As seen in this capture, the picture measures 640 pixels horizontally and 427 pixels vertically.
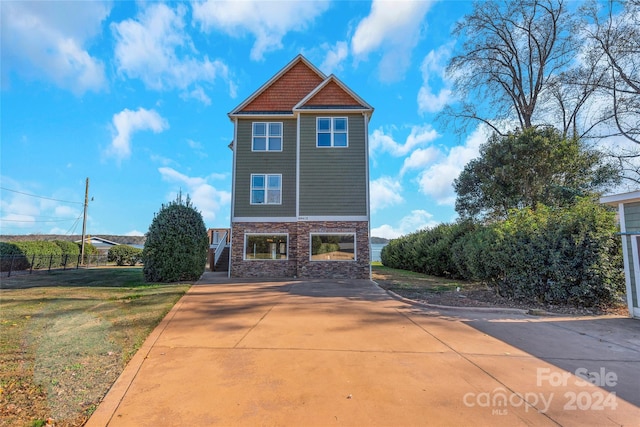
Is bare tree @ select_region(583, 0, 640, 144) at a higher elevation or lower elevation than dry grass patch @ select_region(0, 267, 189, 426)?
Answer: higher

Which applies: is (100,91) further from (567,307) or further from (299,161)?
(567,307)

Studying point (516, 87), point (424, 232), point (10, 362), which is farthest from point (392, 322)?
point (516, 87)

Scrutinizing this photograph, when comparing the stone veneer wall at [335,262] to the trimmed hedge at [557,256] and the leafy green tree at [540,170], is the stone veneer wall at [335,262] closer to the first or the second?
the trimmed hedge at [557,256]

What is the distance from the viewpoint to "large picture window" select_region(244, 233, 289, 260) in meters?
15.3

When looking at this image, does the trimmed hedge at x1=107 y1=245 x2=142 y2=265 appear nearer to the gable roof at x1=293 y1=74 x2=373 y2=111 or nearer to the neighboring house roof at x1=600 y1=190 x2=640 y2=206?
the gable roof at x1=293 y1=74 x2=373 y2=111

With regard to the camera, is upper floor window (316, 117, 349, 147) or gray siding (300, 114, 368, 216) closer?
gray siding (300, 114, 368, 216)

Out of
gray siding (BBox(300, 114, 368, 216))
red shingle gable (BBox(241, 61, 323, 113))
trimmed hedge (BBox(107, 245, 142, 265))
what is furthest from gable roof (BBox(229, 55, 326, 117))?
trimmed hedge (BBox(107, 245, 142, 265))

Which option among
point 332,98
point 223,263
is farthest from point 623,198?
point 223,263

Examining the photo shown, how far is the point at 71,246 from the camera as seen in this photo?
2717cm

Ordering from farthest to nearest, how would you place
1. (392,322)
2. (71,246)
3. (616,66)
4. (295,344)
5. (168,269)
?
1. (71,246)
2. (616,66)
3. (168,269)
4. (392,322)
5. (295,344)

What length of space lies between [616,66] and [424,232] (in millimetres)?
12296

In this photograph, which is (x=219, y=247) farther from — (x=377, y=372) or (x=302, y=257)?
(x=377, y=372)

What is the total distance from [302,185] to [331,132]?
9.37 ft

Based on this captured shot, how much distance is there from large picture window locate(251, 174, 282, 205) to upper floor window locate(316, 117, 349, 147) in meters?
2.65
